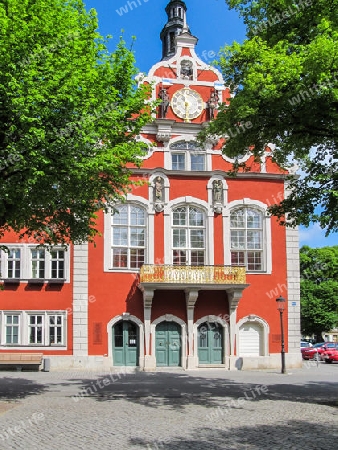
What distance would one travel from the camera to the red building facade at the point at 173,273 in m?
24.6

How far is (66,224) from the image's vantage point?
15.8 meters

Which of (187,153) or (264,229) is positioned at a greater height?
(187,153)

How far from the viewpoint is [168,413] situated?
12.4m

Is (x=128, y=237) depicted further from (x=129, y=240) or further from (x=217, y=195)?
(x=217, y=195)

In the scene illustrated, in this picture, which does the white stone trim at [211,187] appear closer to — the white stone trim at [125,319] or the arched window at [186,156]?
the arched window at [186,156]

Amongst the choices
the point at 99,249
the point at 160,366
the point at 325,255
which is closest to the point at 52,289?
the point at 99,249

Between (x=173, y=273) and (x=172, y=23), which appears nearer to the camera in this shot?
(x=173, y=273)

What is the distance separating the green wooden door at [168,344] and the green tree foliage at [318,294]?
101 feet

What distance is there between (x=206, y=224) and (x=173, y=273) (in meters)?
3.18

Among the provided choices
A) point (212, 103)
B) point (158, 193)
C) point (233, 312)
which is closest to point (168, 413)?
point (233, 312)

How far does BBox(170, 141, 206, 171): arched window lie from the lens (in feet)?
87.4

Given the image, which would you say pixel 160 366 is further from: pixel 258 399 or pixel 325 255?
pixel 325 255

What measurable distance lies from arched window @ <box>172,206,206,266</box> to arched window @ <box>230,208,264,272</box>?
153 centimetres

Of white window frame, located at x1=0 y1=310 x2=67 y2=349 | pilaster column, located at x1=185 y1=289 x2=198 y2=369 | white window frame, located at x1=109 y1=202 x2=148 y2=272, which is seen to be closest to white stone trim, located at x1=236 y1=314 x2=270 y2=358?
pilaster column, located at x1=185 y1=289 x2=198 y2=369
